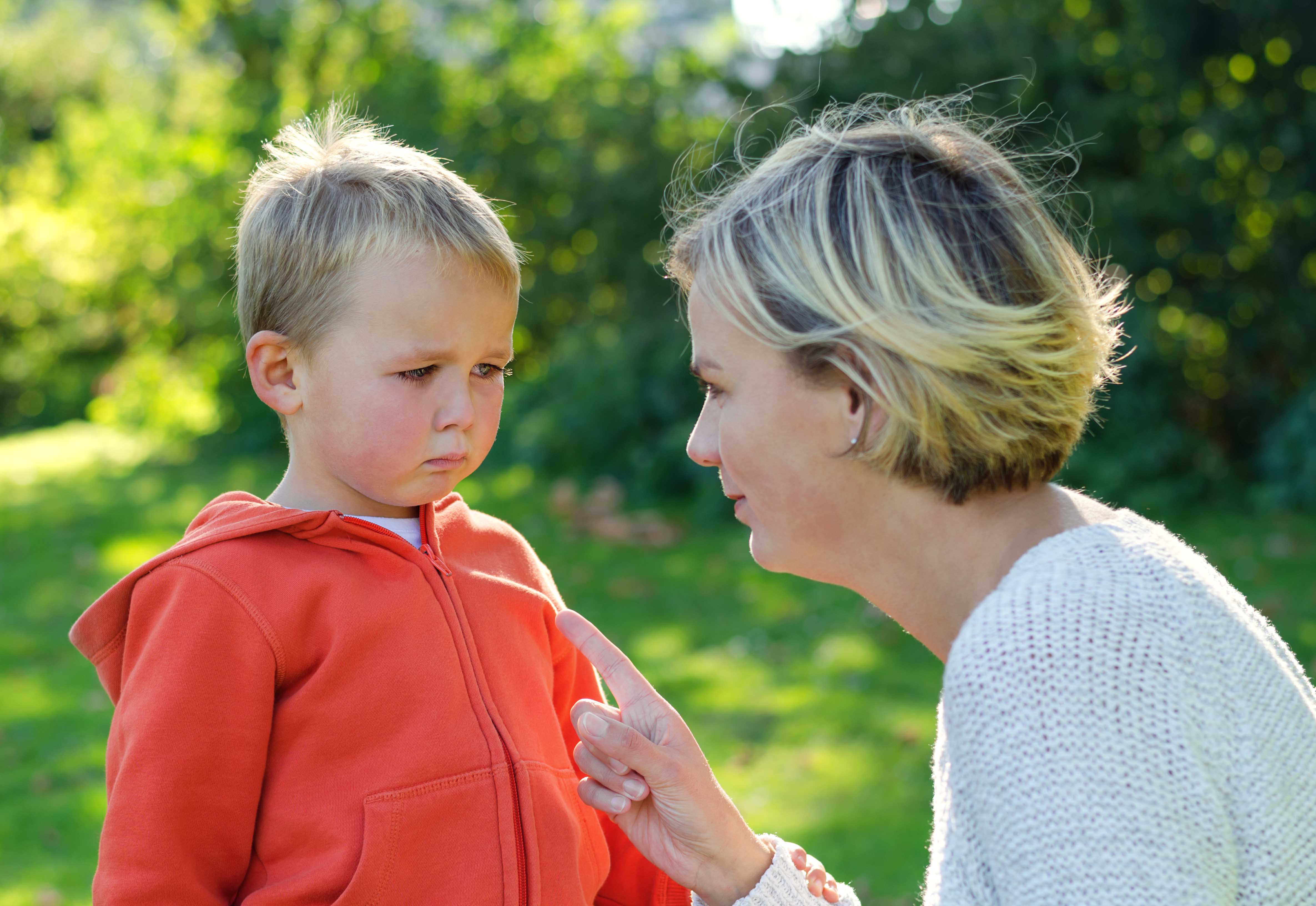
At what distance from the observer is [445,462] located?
1.94 meters

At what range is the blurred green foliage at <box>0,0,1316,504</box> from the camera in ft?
27.5

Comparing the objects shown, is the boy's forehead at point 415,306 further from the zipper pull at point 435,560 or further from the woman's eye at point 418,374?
the zipper pull at point 435,560

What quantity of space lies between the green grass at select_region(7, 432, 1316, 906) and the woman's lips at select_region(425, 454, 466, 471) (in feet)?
8.53

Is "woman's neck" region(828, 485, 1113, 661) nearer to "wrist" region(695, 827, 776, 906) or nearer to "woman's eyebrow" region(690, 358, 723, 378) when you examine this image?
"woman's eyebrow" region(690, 358, 723, 378)

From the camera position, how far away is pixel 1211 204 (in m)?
8.56

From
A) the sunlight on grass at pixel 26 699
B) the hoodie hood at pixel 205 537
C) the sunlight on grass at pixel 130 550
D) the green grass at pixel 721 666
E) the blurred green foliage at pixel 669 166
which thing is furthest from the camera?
the blurred green foliage at pixel 669 166

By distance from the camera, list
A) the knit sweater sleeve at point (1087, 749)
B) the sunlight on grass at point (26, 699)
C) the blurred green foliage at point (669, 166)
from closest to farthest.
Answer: the knit sweater sleeve at point (1087, 749) < the sunlight on grass at point (26, 699) < the blurred green foliage at point (669, 166)

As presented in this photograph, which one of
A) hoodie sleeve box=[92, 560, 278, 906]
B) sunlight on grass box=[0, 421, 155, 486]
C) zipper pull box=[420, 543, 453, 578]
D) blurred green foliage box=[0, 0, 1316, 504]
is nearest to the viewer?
hoodie sleeve box=[92, 560, 278, 906]

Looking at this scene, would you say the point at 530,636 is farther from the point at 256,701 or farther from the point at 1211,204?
the point at 1211,204

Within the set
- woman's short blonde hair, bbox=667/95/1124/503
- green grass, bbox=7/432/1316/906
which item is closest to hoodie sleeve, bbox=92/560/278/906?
woman's short blonde hair, bbox=667/95/1124/503

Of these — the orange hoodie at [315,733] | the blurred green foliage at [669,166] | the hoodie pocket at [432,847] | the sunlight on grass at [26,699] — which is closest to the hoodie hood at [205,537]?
the orange hoodie at [315,733]

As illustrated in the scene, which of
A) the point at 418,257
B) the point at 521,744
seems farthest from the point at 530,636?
the point at 418,257

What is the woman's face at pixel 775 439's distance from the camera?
186 centimetres

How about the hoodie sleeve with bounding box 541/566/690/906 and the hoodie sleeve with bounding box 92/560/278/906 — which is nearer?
the hoodie sleeve with bounding box 92/560/278/906
